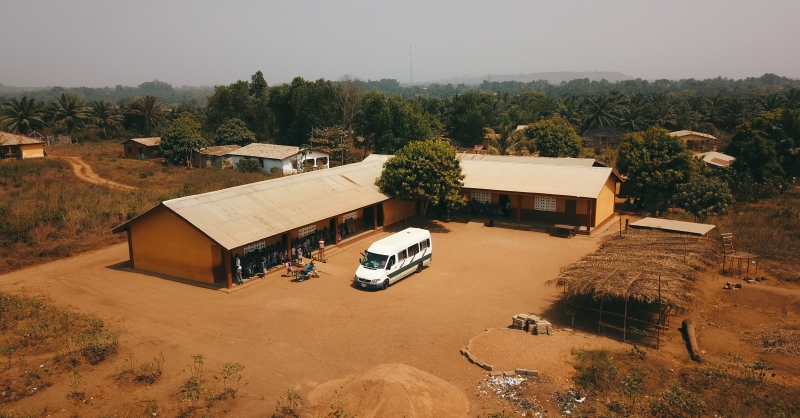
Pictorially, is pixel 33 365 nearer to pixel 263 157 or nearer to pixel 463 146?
pixel 263 157

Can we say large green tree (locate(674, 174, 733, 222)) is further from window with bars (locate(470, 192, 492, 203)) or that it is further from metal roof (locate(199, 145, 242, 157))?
metal roof (locate(199, 145, 242, 157))

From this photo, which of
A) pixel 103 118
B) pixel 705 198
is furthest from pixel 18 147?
pixel 705 198

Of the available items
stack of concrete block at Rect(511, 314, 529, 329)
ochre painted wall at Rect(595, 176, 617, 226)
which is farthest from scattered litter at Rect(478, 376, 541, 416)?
ochre painted wall at Rect(595, 176, 617, 226)

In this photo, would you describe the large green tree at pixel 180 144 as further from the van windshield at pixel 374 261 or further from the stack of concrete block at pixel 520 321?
the stack of concrete block at pixel 520 321

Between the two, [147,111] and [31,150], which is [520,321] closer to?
[31,150]

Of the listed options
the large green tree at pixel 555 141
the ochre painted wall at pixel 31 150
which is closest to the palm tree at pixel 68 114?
the ochre painted wall at pixel 31 150

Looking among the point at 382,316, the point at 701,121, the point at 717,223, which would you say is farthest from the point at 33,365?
the point at 701,121
